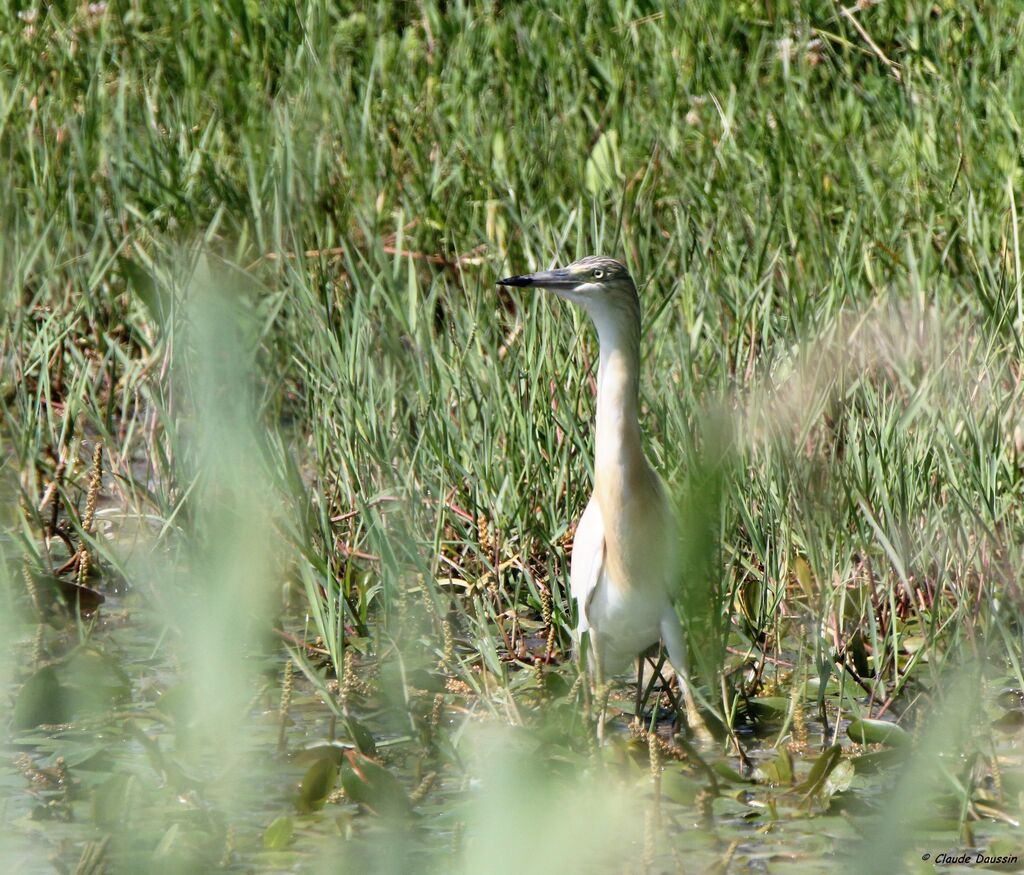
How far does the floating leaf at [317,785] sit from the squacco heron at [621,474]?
0.68 metres

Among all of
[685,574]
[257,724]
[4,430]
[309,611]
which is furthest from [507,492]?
[685,574]

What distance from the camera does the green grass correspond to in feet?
8.57

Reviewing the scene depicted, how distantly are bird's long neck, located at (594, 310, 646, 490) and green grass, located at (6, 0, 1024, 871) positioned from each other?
0.20 metres

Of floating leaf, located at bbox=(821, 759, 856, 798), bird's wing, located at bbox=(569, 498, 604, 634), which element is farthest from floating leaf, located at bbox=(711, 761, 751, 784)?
bird's wing, located at bbox=(569, 498, 604, 634)


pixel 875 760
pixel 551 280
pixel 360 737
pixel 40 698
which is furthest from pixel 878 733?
pixel 40 698

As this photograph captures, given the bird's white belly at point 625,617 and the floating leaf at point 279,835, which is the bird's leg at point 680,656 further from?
the floating leaf at point 279,835

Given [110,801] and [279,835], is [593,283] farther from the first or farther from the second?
[110,801]

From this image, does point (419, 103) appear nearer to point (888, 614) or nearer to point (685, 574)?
point (888, 614)

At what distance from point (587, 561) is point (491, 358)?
0.82 m

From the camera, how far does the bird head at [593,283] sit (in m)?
3.21

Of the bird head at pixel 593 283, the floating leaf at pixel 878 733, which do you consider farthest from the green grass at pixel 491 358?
the bird head at pixel 593 283

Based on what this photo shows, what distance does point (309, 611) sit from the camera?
4.03 m

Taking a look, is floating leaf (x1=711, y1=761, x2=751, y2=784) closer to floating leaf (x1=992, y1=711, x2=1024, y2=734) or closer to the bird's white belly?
the bird's white belly

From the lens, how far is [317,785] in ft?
9.39
